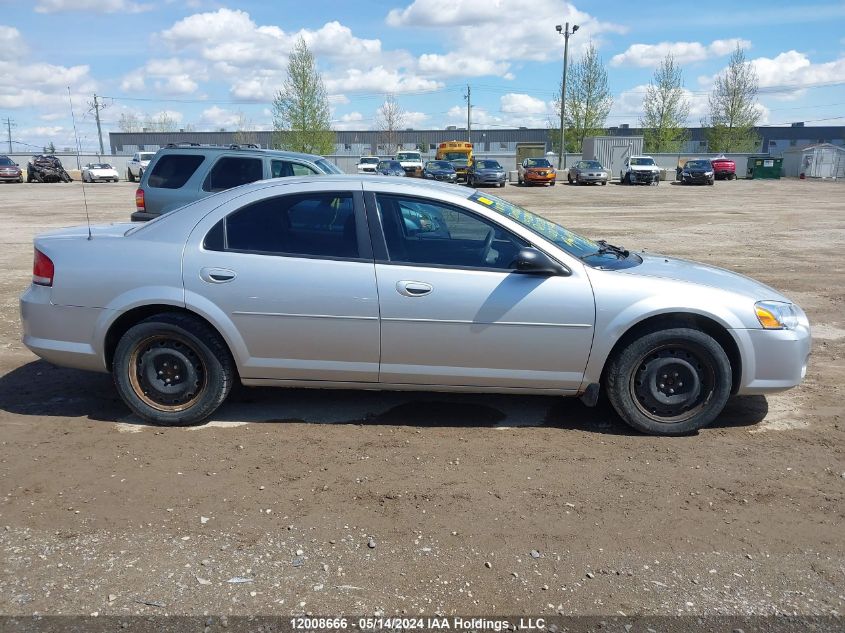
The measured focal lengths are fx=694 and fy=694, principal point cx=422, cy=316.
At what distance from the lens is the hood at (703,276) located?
4.63 m

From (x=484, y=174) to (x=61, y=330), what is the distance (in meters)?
34.9

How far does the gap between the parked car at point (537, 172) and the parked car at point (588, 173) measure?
229cm

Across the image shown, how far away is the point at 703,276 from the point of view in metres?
4.83

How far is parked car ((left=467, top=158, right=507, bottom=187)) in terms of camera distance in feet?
126

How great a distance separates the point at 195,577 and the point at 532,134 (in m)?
98.1

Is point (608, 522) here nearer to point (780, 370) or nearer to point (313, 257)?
point (780, 370)

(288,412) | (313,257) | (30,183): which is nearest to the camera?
(313,257)

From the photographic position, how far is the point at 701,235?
16.0 m

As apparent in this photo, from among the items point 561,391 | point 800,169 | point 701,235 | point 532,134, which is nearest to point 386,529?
point 561,391

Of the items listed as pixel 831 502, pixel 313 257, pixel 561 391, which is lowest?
pixel 831 502

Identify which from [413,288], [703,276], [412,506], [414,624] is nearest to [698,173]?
[703,276]

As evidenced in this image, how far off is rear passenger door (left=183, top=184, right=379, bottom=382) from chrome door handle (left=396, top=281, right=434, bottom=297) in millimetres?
178

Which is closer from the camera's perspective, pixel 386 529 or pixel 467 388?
pixel 386 529

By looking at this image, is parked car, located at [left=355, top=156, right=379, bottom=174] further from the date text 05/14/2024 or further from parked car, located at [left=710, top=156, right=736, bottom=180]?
the date text 05/14/2024
